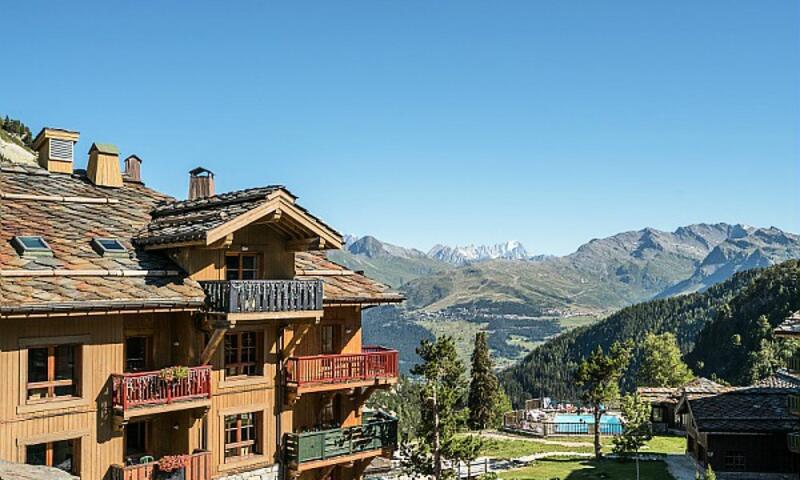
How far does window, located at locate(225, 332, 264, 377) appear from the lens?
75.8 feet

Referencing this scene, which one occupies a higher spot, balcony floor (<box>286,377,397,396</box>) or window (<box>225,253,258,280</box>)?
window (<box>225,253,258,280</box>)

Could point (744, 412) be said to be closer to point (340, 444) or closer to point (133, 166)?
point (340, 444)

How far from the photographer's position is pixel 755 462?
39.4m

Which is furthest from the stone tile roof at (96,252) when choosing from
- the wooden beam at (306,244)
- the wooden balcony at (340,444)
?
the wooden balcony at (340,444)

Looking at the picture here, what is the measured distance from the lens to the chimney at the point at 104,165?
82.6 ft

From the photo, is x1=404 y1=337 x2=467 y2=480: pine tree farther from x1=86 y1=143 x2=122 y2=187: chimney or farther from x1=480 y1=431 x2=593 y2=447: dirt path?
x1=480 y1=431 x2=593 y2=447: dirt path

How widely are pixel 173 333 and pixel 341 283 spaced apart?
20.5 feet

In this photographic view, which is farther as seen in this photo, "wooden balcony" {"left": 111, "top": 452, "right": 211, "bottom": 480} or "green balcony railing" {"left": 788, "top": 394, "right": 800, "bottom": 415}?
"green balcony railing" {"left": 788, "top": 394, "right": 800, "bottom": 415}

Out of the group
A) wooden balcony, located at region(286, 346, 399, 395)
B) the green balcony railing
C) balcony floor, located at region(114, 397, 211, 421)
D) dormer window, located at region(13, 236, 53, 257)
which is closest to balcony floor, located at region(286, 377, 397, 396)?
wooden balcony, located at region(286, 346, 399, 395)

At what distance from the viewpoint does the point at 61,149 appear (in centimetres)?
2569

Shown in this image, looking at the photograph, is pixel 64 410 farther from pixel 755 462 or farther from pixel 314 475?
pixel 755 462

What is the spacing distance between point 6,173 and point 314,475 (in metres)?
13.9

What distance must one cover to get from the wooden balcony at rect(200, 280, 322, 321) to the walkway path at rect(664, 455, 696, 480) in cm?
2578

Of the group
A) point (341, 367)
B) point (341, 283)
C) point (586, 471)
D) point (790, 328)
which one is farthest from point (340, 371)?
point (586, 471)
